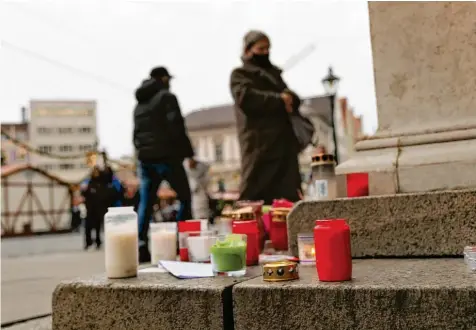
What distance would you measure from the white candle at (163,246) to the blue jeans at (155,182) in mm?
2670

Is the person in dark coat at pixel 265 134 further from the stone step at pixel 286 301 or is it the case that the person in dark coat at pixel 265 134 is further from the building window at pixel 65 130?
the building window at pixel 65 130

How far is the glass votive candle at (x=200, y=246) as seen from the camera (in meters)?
2.42


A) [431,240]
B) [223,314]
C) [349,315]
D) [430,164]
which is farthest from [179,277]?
[430,164]

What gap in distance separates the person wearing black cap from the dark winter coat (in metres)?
0.82

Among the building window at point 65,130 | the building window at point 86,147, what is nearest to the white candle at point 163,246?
the building window at point 86,147

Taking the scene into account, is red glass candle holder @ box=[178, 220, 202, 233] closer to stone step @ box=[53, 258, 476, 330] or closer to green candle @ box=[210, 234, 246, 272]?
stone step @ box=[53, 258, 476, 330]

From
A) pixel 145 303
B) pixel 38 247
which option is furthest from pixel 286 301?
pixel 38 247

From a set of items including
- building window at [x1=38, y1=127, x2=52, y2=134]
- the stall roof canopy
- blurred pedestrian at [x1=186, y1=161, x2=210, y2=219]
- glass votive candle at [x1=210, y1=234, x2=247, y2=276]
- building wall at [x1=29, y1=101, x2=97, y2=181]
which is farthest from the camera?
building window at [x1=38, y1=127, x2=52, y2=134]

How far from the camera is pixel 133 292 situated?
1.86 metres

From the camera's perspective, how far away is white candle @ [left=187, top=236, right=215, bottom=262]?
7.94 ft

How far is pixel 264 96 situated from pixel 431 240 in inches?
108

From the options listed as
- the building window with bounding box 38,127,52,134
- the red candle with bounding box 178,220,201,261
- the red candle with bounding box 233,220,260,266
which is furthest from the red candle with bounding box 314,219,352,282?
the building window with bounding box 38,127,52,134

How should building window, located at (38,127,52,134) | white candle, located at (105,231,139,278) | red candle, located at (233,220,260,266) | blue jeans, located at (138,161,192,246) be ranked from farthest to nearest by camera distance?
building window, located at (38,127,52,134) < blue jeans, located at (138,161,192,246) < red candle, located at (233,220,260,266) < white candle, located at (105,231,139,278)

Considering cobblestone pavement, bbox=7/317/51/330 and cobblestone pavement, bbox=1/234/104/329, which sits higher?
cobblestone pavement, bbox=7/317/51/330
